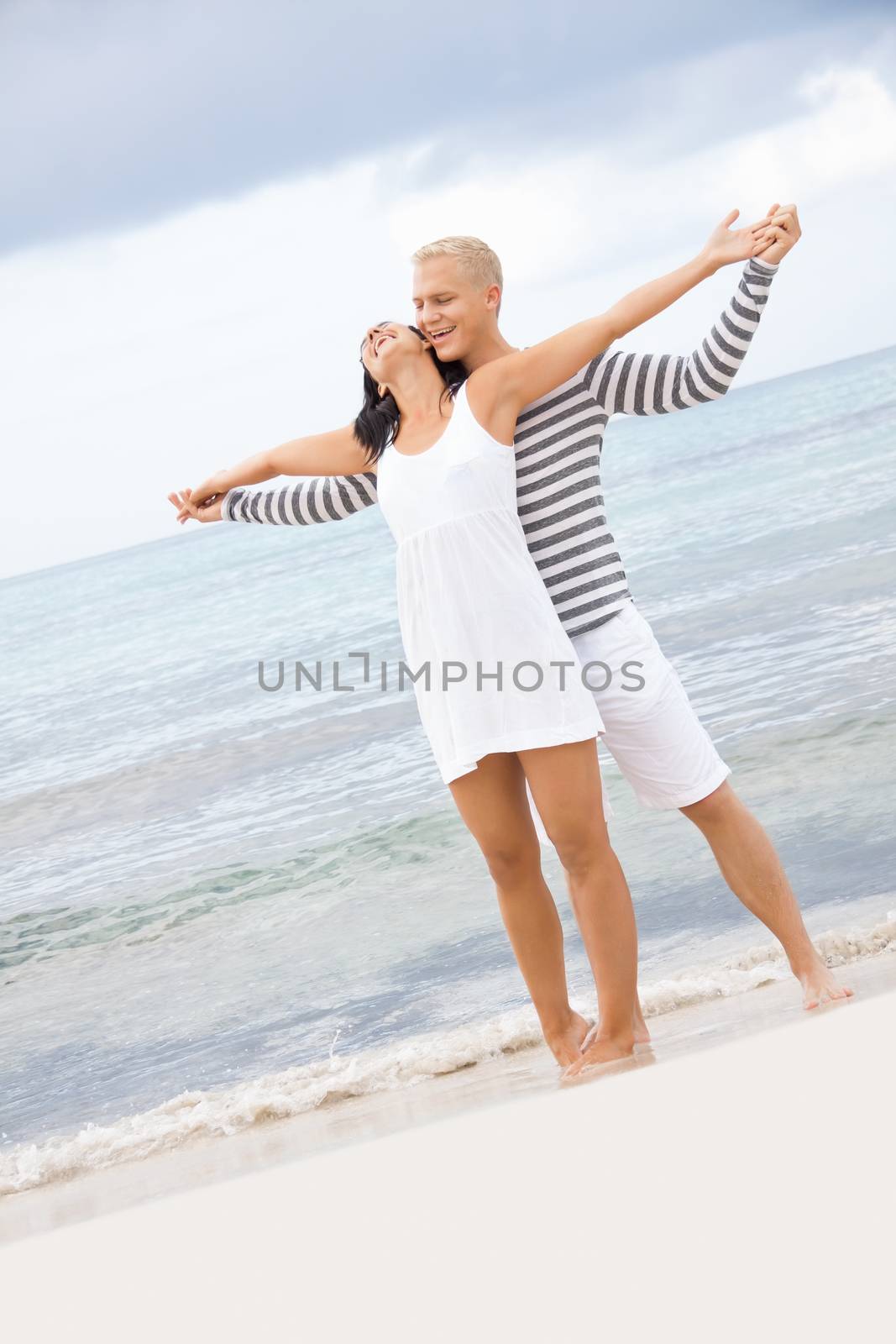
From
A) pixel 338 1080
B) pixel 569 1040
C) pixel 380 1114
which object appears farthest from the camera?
pixel 338 1080

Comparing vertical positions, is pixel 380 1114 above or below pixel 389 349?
below

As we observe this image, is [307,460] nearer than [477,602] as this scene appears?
No

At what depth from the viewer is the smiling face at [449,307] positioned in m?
2.66

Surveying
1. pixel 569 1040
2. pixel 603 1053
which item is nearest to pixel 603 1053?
pixel 603 1053

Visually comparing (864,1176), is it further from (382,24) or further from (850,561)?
(382,24)

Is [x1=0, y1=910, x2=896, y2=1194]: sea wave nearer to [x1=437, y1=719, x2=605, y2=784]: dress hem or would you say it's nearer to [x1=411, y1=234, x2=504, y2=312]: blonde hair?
[x1=437, y1=719, x2=605, y2=784]: dress hem

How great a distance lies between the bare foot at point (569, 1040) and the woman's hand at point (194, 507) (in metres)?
1.53

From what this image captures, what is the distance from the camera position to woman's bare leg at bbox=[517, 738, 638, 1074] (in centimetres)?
262

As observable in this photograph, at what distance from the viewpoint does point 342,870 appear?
5.86 m

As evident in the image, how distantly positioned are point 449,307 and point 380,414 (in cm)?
27

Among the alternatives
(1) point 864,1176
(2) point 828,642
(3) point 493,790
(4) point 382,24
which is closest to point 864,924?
(3) point 493,790

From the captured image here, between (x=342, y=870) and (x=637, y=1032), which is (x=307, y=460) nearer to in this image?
(x=637, y=1032)

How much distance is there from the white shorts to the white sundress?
0.12 m

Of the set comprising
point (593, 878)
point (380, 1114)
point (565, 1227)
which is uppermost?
point (593, 878)
